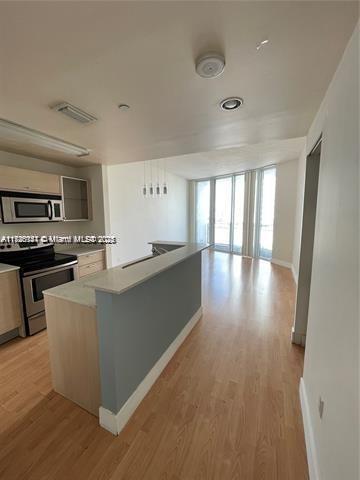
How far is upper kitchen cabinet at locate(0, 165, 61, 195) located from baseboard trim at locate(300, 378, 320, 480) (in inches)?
155

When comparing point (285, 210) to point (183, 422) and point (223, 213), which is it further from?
point (183, 422)

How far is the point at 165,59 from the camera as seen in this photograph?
1.23m

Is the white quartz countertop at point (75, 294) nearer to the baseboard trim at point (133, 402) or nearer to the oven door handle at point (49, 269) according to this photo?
the baseboard trim at point (133, 402)

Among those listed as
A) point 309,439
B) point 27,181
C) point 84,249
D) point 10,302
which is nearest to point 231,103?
point 309,439

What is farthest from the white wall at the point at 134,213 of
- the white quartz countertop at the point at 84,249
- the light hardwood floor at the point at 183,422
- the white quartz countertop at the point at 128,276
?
the white quartz countertop at the point at 128,276

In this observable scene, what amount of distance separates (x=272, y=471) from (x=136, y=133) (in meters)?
3.09

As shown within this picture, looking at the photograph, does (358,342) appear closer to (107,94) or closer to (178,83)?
(178,83)

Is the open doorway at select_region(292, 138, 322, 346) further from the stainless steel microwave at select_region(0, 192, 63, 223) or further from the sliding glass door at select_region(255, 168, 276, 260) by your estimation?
the sliding glass door at select_region(255, 168, 276, 260)

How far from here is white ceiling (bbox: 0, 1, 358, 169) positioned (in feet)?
3.09

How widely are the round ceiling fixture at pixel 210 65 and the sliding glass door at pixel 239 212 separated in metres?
5.37

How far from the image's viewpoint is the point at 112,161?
12.2 ft

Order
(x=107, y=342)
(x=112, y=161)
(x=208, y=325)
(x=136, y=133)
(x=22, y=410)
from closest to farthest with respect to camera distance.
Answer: (x=107, y=342), (x=22, y=410), (x=136, y=133), (x=208, y=325), (x=112, y=161)

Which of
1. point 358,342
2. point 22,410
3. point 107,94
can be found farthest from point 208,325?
point 107,94

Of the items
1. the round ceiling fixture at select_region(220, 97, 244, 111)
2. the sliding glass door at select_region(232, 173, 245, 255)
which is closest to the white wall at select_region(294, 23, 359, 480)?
the round ceiling fixture at select_region(220, 97, 244, 111)
